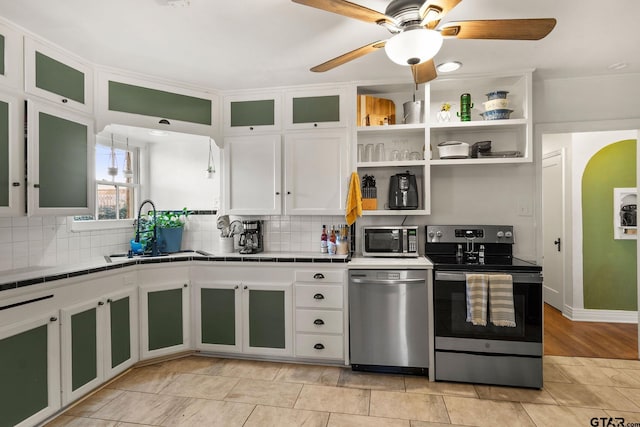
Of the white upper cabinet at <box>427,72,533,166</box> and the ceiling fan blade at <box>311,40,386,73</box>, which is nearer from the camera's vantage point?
the ceiling fan blade at <box>311,40,386,73</box>

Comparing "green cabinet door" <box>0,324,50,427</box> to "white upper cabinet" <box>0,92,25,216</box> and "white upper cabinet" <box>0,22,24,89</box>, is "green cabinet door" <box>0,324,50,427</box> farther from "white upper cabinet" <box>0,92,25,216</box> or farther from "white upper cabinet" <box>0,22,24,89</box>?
"white upper cabinet" <box>0,22,24,89</box>

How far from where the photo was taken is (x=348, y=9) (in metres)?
1.61

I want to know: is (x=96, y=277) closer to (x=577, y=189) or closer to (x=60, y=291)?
(x=60, y=291)

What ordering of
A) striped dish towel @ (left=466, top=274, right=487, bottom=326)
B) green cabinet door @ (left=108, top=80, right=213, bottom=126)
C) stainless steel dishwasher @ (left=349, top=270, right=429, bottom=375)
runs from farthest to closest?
green cabinet door @ (left=108, top=80, right=213, bottom=126)
stainless steel dishwasher @ (left=349, top=270, right=429, bottom=375)
striped dish towel @ (left=466, top=274, right=487, bottom=326)

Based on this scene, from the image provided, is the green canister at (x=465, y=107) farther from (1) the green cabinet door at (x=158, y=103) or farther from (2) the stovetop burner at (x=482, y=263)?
(1) the green cabinet door at (x=158, y=103)

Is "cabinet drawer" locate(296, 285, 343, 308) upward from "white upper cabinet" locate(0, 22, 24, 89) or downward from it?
downward

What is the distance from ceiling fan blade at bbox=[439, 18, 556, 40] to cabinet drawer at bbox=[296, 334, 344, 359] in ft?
7.64

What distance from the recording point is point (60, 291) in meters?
2.25

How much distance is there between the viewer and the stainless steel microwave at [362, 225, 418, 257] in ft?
10.1

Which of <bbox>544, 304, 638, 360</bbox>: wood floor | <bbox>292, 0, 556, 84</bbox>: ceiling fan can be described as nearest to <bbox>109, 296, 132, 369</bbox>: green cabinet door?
<bbox>292, 0, 556, 84</bbox>: ceiling fan

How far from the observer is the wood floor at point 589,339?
319 centimetres

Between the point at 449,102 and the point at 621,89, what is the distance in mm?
1428

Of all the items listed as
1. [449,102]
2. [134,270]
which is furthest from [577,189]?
[134,270]

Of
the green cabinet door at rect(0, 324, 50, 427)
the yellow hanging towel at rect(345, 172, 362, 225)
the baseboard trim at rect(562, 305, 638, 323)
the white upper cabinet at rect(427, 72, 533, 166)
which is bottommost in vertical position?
the baseboard trim at rect(562, 305, 638, 323)
